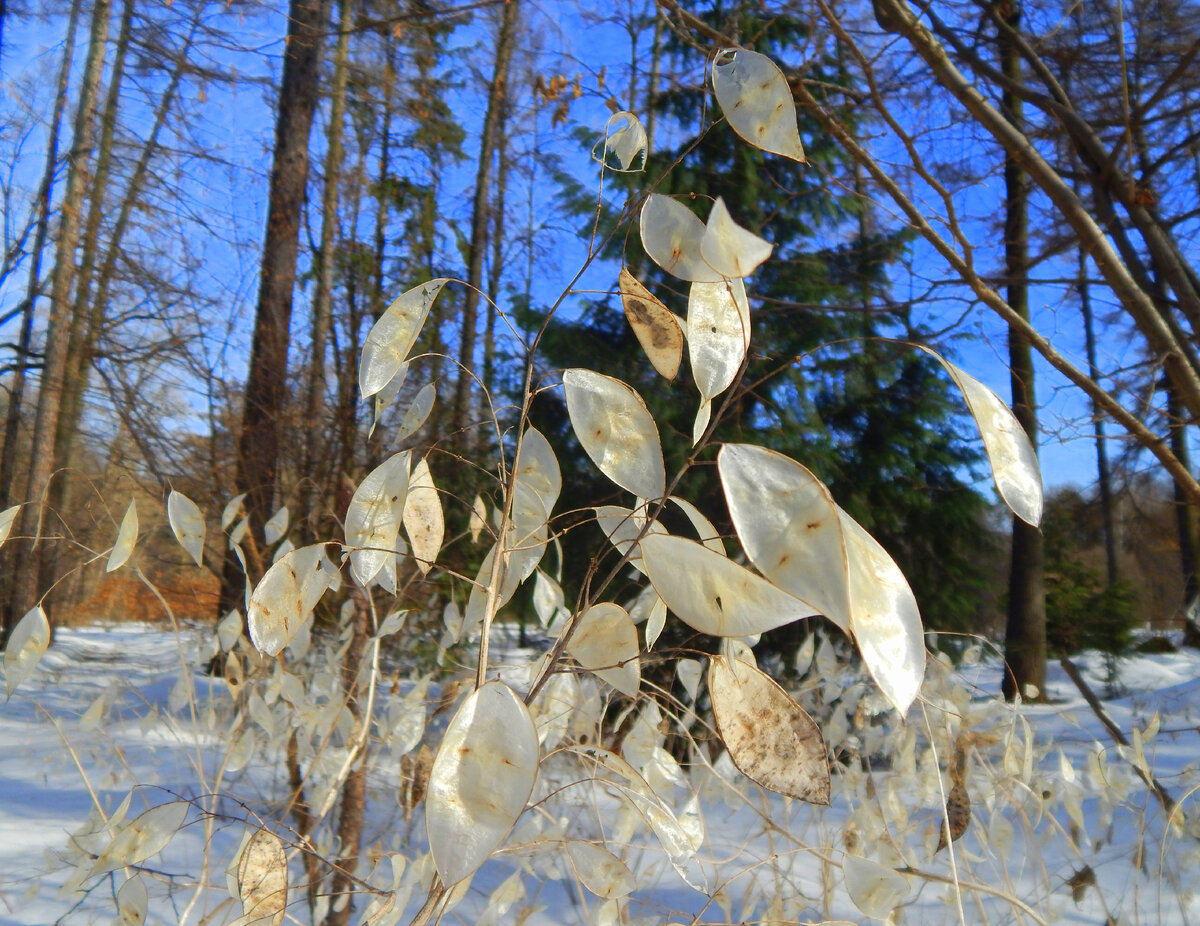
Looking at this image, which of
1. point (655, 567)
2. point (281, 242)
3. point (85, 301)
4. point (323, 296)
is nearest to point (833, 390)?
point (323, 296)

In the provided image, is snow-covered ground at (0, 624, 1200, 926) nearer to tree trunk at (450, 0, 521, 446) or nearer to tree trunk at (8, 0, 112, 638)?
tree trunk at (450, 0, 521, 446)

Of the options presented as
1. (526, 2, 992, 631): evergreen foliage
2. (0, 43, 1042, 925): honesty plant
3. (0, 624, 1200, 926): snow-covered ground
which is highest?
(526, 2, 992, 631): evergreen foliage

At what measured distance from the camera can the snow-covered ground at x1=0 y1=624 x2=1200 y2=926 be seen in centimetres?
69

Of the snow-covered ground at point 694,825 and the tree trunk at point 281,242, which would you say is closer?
the snow-covered ground at point 694,825

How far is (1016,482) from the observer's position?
32 cm

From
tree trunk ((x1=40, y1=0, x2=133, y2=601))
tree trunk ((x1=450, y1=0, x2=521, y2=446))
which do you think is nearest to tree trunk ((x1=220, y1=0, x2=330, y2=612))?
tree trunk ((x1=450, y1=0, x2=521, y2=446))

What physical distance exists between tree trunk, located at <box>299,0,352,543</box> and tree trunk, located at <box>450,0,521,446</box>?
0.74 m

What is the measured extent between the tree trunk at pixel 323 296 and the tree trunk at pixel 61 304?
239 cm

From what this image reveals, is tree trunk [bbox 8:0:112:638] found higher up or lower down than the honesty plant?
higher up

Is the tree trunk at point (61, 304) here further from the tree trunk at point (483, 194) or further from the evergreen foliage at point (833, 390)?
the evergreen foliage at point (833, 390)

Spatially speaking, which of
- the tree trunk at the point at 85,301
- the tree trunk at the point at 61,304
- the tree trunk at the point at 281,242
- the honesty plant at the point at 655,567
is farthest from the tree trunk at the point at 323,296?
the tree trunk at the point at 61,304

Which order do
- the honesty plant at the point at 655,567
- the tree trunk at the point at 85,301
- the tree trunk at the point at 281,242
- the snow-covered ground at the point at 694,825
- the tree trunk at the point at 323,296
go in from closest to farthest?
1. the honesty plant at the point at 655,567
2. the snow-covered ground at the point at 694,825
3. the tree trunk at the point at 323,296
4. the tree trunk at the point at 281,242
5. the tree trunk at the point at 85,301

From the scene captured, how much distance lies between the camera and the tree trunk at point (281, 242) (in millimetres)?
2551

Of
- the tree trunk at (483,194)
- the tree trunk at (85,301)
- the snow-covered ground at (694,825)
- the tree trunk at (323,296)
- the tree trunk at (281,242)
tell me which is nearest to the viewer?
the snow-covered ground at (694,825)
